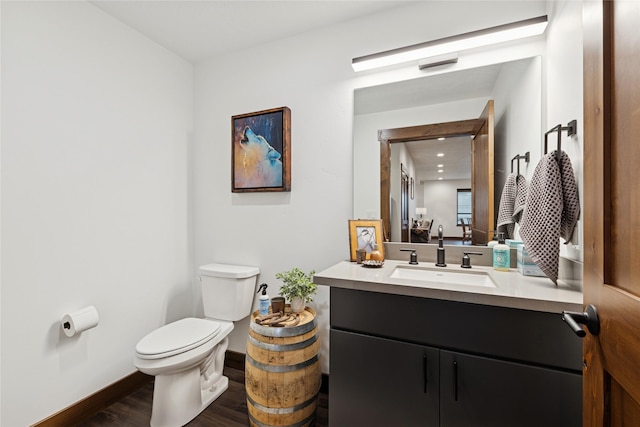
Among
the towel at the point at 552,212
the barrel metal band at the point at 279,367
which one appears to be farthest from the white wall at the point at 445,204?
the barrel metal band at the point at 279,367

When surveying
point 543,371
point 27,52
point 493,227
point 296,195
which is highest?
point 27,52

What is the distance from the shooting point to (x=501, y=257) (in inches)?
56.0

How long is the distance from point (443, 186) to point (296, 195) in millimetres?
946

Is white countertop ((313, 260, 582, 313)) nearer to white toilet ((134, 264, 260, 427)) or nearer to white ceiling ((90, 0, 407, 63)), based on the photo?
white toilet ((134, 264, 260, 427))

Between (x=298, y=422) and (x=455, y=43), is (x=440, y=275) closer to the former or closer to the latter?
(x=298, y=422)

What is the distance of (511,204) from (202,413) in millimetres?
2098

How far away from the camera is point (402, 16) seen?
5.57 feet

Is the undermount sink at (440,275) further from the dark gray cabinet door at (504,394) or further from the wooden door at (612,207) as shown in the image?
the wooden door at (612,207)

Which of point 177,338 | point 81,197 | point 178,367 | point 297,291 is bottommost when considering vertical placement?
point 178,367

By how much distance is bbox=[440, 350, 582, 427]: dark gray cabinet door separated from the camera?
95 cm

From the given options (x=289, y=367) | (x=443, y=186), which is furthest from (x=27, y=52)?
(x=443, y=186)

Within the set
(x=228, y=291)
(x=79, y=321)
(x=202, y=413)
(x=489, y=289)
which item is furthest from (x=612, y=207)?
(x=79, y=321)

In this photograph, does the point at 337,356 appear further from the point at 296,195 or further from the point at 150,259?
the point at 150,259

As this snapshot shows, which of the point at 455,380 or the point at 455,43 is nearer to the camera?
the point at 455,380
